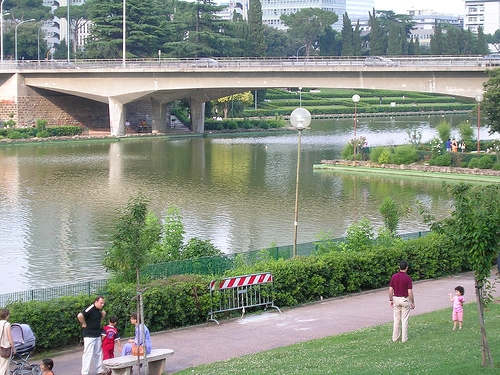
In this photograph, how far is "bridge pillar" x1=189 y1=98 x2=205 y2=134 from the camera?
3007 inches

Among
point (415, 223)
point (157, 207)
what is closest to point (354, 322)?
point (415, 223)

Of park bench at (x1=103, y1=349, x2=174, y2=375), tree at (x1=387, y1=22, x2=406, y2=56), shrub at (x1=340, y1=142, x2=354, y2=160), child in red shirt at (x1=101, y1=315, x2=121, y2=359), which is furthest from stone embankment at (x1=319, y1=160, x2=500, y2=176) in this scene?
tree at (x1=387, y1=22, x2=406, y2=56)

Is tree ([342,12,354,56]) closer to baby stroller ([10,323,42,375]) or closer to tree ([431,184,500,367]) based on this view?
baby stroller ([10,323,42,375])

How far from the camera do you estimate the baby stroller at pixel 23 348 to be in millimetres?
14305

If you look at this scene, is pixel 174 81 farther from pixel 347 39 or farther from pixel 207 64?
pixel 347 39

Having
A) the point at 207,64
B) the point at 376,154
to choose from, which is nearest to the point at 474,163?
the point at 376,154

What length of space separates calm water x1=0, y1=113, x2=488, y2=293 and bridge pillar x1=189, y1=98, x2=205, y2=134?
9.63 metres

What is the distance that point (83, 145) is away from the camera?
6575 cm

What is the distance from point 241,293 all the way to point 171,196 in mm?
21841

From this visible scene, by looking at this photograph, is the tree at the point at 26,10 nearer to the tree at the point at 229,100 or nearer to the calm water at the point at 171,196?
the tree at the point at 229,100

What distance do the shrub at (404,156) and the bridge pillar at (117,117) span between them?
26.1 metres

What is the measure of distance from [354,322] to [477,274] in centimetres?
535

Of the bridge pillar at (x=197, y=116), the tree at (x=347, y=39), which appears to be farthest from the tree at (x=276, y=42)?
the bridge pillar at (x=197, y=116)

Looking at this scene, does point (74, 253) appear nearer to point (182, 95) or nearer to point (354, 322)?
point (354, 322)
